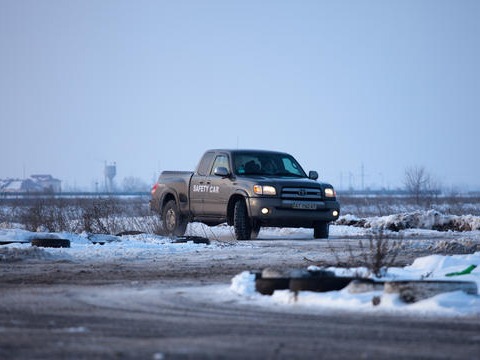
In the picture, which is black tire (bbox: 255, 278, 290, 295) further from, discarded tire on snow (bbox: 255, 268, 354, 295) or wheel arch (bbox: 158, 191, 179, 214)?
wheel arch (bbox: 158, 191, 179, 214)

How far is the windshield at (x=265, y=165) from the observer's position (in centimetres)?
2473

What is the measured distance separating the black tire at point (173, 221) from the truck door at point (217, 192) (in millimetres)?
1046

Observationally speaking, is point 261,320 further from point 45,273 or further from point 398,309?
point 45,273

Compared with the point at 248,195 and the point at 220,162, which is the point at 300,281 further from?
the point at 220,162

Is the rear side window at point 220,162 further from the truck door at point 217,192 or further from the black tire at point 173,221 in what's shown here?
the black tire at point 173,221

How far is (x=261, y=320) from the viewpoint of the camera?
9633mm

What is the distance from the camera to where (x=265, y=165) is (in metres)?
25.0

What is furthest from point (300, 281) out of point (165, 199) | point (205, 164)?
point (165, 199)

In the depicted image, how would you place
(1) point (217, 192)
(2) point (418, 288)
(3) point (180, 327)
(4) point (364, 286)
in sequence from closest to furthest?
(3) point (180, 327) < (2) point (418, 288) < (4) point (364, 286) < (1) point (217, 192)

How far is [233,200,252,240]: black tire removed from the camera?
2406cm

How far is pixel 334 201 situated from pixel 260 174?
1.79 m

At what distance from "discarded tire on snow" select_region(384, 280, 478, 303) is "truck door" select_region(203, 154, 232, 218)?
44.9ft

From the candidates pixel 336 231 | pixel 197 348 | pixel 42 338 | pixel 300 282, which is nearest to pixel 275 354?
pixel 197 348

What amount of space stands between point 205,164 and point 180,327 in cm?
1661
